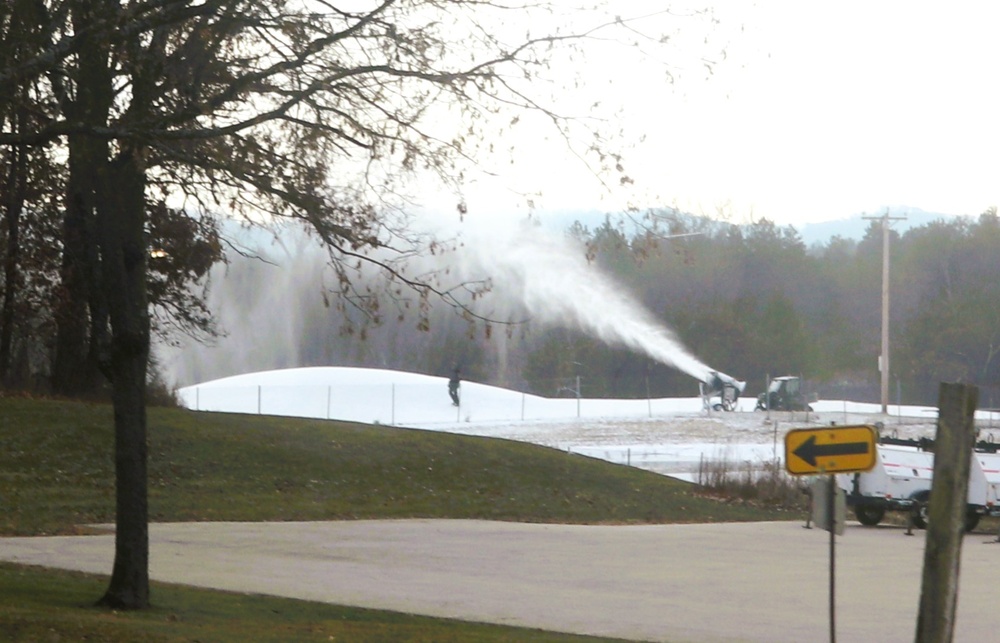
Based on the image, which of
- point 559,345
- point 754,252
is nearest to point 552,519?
point 559,345

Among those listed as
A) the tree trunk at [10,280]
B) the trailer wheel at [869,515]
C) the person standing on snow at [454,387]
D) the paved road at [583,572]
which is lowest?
the trailer wheel at [869,515]

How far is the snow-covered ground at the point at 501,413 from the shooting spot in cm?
4778

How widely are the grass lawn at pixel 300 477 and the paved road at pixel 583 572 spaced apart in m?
2.17

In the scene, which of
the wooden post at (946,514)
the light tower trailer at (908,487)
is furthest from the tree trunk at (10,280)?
the wooden post at (946,514)

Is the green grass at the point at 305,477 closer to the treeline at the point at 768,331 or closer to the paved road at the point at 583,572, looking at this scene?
the paved road at the point at 583,572

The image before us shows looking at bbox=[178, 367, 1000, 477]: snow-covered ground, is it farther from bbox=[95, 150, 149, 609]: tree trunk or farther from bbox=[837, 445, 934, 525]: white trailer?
bbox=[95, 150, 149, 609]: tree trunk

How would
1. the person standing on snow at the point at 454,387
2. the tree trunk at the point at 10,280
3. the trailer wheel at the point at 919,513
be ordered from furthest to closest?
Answer: the person standing on snow at the point at 454,387, the tree trunk at the point at 10,280, the trailer wheel at the point at 919,513

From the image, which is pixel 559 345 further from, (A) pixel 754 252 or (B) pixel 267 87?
(B) pixel 267 87

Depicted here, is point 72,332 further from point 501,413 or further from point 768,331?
point 768,331

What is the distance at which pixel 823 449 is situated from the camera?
10289 millimetres

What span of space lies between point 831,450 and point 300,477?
63.5 ft

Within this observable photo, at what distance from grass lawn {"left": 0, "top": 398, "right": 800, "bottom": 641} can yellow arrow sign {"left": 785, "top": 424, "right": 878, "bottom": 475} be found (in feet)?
25.3

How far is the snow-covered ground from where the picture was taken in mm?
47781

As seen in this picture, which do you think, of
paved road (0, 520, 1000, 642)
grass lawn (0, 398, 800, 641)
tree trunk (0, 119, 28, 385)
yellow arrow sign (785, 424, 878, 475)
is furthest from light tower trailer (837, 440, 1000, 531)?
tree trunk (0, 119, 28, 385)
